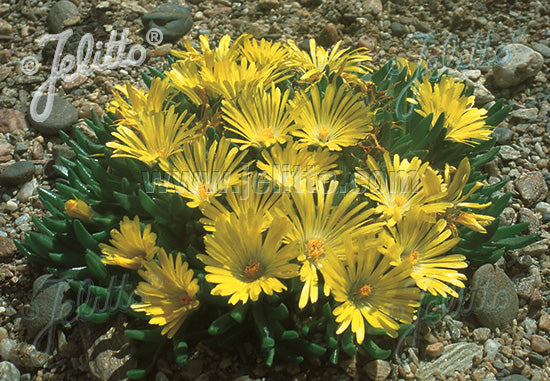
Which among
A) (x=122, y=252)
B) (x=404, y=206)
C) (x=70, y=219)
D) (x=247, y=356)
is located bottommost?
(x=247, y=356)

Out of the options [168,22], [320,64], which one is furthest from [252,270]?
[168,22]

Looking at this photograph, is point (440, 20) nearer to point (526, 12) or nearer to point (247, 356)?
point (526, 12)

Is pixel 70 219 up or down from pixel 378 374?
A: up

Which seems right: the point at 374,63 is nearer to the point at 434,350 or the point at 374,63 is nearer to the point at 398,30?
the point at 398,30

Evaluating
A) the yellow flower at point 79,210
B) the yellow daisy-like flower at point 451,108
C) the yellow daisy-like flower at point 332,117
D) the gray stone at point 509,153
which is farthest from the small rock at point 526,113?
the yellow flower at point 79,210

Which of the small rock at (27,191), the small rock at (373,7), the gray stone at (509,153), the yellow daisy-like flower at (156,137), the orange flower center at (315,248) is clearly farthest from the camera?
the small rock at (373,7)

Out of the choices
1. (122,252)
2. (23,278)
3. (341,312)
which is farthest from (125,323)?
(341,312)

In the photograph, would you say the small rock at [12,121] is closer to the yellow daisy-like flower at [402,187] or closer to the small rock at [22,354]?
the small rock at [22,354]
